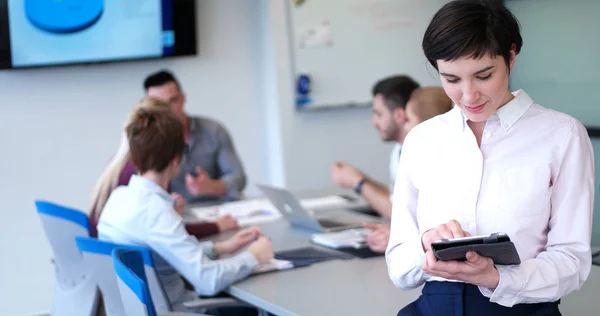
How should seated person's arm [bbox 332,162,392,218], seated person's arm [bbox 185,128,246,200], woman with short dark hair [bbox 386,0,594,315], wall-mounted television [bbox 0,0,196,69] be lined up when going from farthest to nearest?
wall-mounted television [bbox 0,0,196,69], seated person's arm [bbox 185,128,246,200], seated person's arm [bbox 332,162,392,218], woman with short dark hair [bbox 386,0,594,315]

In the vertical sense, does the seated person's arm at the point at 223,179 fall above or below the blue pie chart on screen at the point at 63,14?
below

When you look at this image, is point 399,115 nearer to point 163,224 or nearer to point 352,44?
point 163,224

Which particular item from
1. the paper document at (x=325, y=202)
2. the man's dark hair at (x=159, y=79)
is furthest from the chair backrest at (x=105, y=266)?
the man's dark hair at (x=159, y=79)

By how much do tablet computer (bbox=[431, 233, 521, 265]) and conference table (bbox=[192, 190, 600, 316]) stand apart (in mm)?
746

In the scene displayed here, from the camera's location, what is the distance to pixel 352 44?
19.6 ft

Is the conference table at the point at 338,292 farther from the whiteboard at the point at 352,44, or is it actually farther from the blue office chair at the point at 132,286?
the whiteboard at the point at 352,44

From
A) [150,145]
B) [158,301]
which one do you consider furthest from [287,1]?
[158,301]

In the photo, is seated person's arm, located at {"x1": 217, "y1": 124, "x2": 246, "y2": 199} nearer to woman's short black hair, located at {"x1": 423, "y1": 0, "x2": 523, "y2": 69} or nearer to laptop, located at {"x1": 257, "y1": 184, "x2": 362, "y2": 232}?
laptop, located at {"x1": 257, "y1": 184, "x2": 362, "y2": 232}

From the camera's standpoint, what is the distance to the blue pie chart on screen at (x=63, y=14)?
5152 millimetres

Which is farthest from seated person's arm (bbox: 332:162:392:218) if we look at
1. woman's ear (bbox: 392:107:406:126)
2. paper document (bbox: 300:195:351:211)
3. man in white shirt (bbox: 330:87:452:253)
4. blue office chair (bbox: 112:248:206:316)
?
blue office chair (bbox: 112:248:206:316)

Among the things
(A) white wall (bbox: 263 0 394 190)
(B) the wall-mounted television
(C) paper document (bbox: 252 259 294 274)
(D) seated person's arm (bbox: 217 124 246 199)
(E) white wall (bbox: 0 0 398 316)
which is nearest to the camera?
(C) paper document (bbox: 252 259 294 274)

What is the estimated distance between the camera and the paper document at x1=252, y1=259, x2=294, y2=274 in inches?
117

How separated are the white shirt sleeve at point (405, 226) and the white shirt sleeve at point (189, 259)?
100cm

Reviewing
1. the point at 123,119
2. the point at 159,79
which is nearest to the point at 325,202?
the point at 159,79
